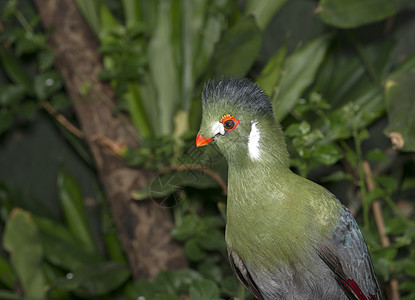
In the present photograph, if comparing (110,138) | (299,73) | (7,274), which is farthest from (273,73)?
(7,274)

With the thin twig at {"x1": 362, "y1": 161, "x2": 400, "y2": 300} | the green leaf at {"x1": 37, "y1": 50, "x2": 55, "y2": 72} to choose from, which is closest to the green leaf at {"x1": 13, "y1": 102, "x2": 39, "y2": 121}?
the green leaf at {"x1": 37, "y1": 50, "x2": 55, "y2": 72}

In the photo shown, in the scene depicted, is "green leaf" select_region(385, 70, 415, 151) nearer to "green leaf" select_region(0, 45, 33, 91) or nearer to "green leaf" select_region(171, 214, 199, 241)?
"green leaf" select_region(171, 214, 199, 241)

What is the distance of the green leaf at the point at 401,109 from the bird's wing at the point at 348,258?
1.23 feet

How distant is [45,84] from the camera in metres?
1.92

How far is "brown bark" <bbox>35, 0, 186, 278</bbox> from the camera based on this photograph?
1735 mm

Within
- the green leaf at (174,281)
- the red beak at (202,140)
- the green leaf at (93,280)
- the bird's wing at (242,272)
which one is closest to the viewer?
the red beak at (202,140)

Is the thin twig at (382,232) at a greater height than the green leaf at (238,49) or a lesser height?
lesser

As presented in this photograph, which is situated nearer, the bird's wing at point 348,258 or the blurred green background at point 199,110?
the bird's wing at point 348,258

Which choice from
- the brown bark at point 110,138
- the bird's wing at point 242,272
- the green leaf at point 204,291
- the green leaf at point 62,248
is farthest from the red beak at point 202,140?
the green leaf at point 62,248

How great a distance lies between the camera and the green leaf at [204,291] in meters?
1.07

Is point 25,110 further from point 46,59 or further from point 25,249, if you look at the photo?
point 25,249

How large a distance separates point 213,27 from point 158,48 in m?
0.21

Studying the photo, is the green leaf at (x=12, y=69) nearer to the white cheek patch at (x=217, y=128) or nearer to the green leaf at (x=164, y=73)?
the green leaf at (x=164, y=73)

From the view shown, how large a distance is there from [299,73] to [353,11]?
0.24 m
